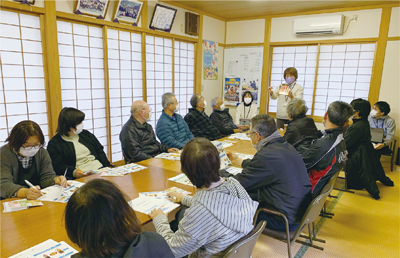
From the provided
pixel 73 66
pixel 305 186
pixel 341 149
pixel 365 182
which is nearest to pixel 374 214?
pixel 365 182

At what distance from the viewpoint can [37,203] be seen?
1.53 m

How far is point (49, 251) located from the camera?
1.12m

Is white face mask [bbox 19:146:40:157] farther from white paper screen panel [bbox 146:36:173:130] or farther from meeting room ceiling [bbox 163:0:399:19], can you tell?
meeting room ceiling [bbox 163:0:399:19]

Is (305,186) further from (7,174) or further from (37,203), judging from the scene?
(7,174)

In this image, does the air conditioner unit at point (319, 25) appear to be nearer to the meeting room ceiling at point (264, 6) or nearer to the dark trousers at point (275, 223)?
the meeting room ceiling at point (264, 6)

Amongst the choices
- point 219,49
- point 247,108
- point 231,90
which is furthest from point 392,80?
point 219,49

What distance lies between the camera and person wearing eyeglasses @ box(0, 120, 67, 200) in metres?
1.63

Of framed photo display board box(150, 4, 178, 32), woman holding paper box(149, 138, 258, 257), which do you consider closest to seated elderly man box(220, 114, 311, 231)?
woman holding paper box(149, 138, 258, 257)

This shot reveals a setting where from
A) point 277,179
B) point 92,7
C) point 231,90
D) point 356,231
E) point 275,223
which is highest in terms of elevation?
point 92,7

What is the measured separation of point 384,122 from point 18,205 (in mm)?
5065

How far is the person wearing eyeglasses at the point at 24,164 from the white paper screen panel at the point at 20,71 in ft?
5.44

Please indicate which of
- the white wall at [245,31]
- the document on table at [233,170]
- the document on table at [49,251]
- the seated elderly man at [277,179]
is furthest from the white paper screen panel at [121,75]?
the document on table at [49,251]

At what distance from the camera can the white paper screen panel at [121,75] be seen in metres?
4.12

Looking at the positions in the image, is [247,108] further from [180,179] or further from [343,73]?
[180,179]
